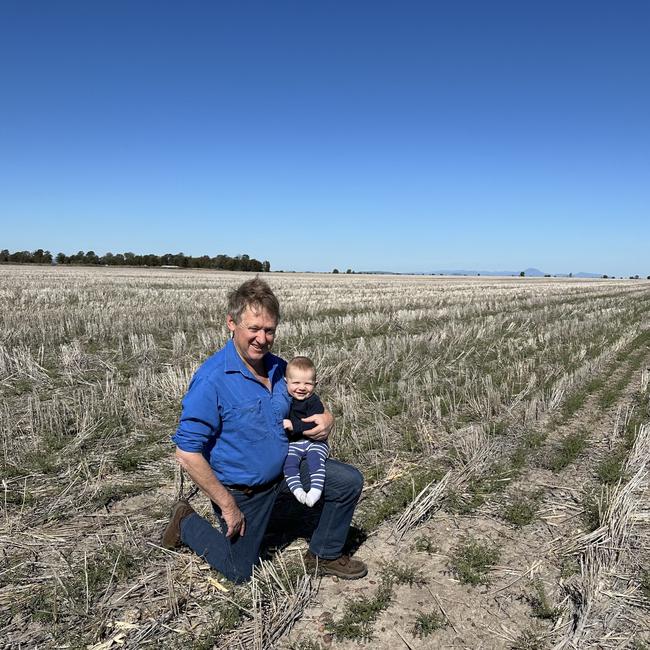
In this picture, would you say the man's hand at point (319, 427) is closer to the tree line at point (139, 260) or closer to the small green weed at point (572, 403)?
the small green weed at point (572, 403)

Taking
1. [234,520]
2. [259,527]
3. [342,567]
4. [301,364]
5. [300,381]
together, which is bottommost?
[342,567]

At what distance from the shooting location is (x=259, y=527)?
332 cm

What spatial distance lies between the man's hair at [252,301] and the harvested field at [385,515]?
1738 mm

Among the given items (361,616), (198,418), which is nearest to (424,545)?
(361,616)

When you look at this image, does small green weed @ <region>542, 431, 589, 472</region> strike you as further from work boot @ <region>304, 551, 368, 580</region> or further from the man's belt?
the man's belt

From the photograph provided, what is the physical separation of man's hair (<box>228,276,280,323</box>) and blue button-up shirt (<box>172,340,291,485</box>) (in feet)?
0.85

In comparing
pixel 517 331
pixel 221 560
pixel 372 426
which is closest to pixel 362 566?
pixel 221 560

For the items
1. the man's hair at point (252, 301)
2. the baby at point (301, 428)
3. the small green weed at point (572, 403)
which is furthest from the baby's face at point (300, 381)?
the small green weed at point (572, 403)

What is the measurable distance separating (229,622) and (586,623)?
2107 millimetres

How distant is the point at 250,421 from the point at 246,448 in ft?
0.61

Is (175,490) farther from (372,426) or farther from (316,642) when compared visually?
(372,426)

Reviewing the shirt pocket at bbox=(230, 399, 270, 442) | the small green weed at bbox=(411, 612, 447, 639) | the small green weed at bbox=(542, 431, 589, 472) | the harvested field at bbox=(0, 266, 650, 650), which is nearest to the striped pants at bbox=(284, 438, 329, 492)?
the shirt pocket at bbox=(230, 399, 270, 442)

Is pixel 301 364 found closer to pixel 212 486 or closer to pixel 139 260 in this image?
pixel 212 486

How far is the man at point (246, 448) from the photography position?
300 cm
